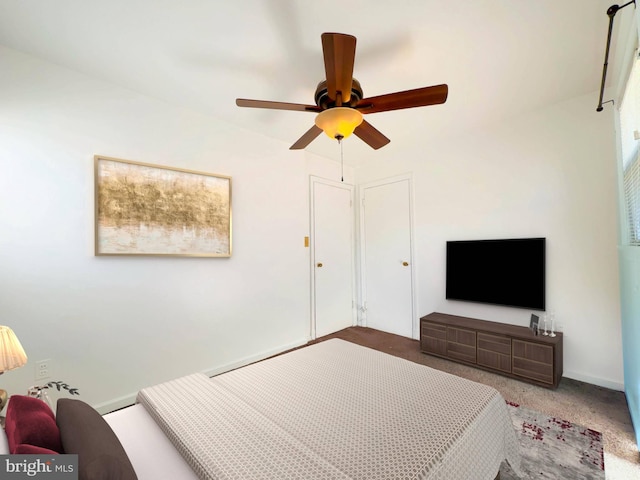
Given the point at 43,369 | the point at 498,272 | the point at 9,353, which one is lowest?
the point at 43,369

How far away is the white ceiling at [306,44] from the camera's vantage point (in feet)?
5.08

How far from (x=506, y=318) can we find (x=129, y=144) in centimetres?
403

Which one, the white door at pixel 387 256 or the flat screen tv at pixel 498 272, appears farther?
the white door at pixel 387 256

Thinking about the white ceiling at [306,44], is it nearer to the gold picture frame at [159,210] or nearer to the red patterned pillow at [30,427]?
the gold picture frame at [159,210]

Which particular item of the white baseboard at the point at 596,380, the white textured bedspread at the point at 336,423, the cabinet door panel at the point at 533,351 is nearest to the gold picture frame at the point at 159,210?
the white textured bedspread at the point at 336,423

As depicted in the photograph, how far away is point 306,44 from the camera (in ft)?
→ 5.86

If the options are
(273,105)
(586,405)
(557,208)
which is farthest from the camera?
(557,208)

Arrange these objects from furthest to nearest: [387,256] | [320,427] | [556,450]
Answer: [387,256] < [556,450] < [320,427]

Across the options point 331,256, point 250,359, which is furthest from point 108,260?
point 331,256

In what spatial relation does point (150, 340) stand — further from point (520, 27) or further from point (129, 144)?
point (520, 27)

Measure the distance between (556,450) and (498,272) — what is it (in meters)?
1.64

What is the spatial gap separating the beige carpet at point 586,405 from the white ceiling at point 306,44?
102 inches

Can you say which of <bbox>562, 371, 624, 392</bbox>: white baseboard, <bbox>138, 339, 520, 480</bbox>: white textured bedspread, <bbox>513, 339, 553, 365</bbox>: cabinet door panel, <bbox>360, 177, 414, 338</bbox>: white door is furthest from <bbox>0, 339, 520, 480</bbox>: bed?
<bbox>360, 177, 414, 338</bbox>: white door

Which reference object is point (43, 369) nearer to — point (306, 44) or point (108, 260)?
point (108, 260)
